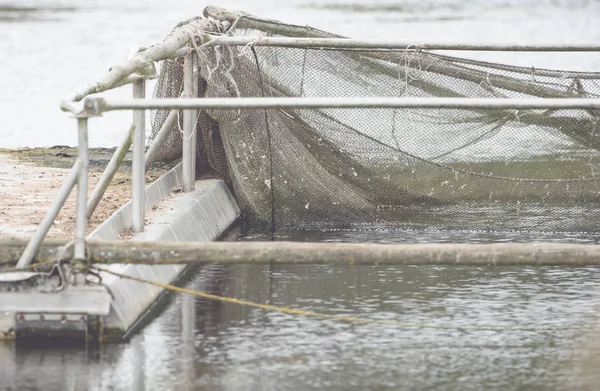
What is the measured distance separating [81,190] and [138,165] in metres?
1.41

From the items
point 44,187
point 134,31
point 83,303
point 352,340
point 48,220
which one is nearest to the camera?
point 48,220

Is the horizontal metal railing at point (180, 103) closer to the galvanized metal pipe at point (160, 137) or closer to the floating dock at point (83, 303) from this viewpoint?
the galvanized metal pipe at point (160, 137)

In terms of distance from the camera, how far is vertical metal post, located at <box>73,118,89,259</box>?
688 centimetres

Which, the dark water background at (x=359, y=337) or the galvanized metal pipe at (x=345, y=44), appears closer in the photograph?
the dark water background at (x=359, y=337)

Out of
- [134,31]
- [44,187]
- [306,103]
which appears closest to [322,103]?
[306,103]

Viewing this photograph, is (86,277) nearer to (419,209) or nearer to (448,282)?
(448,282)

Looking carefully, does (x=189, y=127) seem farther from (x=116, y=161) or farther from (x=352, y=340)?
(x=352, y=340)

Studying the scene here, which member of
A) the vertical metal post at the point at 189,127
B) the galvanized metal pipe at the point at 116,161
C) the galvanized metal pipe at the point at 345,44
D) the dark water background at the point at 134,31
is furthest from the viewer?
the dark water background at the point at 134,31

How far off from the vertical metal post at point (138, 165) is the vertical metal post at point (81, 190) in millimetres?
1312

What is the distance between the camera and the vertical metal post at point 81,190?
22.6 ft

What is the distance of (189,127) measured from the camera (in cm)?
1030

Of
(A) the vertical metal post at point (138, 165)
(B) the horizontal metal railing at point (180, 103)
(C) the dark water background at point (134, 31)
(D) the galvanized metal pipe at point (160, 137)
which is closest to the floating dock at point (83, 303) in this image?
(A) the vertical metal post at point (138, 165)

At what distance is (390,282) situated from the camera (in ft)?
29.2

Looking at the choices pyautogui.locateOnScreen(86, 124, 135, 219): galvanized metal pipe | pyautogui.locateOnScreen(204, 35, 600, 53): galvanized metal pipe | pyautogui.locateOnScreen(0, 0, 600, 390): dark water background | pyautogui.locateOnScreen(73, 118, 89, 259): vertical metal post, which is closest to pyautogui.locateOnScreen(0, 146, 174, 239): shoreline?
pyautogui.locateOnScreen(86, 124, 135, 219): galvanized metal pipe
